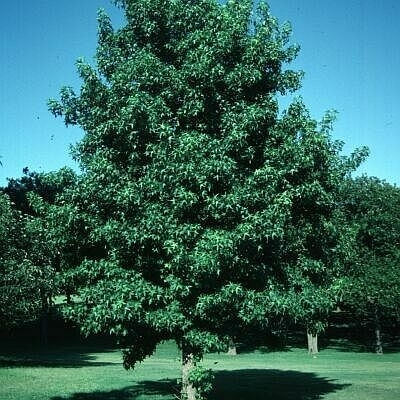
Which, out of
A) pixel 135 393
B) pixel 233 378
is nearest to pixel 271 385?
pixel 233 378

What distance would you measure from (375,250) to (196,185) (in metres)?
44.6

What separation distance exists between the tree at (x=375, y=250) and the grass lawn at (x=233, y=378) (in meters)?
5.37

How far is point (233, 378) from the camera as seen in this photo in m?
35.0

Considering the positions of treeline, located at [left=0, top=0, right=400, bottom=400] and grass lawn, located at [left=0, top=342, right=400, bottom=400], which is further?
grass lawn, located at [left=0, top=342, right=400, bottom=400]

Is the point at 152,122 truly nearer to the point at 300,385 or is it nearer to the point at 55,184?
the point at 55,184

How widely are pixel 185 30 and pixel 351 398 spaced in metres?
20.7

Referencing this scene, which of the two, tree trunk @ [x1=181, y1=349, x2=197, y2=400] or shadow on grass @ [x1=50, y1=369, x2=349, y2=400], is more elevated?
tree trunk @ [x1=181, y1=349, x2=197, y2=400]

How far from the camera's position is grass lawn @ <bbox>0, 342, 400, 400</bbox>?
2705 cm

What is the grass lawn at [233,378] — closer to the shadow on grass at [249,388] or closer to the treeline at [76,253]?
the shadow on grass at [249,388]

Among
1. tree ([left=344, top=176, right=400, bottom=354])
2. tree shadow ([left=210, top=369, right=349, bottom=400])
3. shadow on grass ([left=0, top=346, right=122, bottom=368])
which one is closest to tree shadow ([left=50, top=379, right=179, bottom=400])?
tree shadow ([left=210, top=369, right=349, bottom=400])

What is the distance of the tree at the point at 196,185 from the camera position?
1512cm

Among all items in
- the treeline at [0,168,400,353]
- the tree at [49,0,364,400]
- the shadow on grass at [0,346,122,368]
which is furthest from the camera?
the shadow on grass at [0,346,122,368]

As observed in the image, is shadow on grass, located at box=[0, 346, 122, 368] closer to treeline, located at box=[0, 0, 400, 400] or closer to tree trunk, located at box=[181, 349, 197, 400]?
tree trunk, located at box=[181, 349, 197, 400]

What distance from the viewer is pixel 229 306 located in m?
15.7
